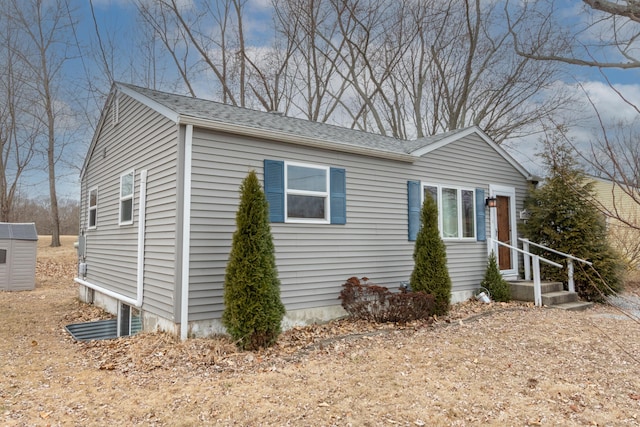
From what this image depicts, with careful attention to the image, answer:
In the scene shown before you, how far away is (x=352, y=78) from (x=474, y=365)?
53.9 feet

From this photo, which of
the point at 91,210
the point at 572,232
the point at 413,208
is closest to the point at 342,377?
the point at 413,208

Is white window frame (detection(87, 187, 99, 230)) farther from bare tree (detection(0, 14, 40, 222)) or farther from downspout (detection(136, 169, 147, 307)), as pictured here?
bare tree (detection(0, 14, 40, 222))

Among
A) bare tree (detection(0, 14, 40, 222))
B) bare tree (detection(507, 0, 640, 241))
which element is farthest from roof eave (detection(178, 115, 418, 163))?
bare tree (detection(0, 14, 40, 222))

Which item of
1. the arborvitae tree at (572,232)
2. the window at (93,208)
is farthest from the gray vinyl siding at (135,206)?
the arborvitae tree at (572,232)

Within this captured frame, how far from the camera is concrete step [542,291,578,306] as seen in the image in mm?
8172

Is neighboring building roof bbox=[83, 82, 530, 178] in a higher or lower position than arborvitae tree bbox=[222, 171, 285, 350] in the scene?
higher

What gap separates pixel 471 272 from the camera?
888 cm

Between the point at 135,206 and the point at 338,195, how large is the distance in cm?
341

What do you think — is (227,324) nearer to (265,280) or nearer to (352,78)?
(265,280)

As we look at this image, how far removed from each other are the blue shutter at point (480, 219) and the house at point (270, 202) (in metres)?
0.02

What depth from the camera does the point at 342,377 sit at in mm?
4258

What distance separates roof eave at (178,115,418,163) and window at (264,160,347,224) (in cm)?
36

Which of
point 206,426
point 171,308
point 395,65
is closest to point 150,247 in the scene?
Answer: point 171,308

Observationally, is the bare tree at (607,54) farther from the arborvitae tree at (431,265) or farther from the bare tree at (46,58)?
the bare tree at (46,58)
